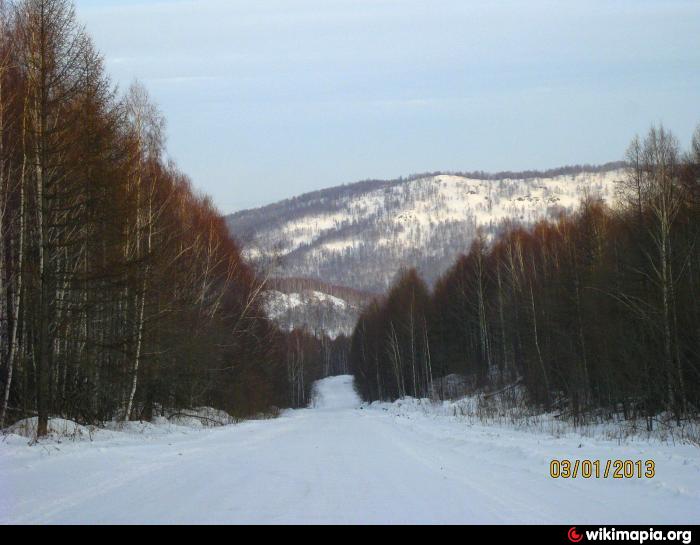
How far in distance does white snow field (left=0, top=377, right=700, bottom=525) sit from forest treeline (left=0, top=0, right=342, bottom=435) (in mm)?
4482

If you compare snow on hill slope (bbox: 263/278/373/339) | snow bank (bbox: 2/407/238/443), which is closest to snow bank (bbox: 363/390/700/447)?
snow bank (bbox: 2/407/238/443)

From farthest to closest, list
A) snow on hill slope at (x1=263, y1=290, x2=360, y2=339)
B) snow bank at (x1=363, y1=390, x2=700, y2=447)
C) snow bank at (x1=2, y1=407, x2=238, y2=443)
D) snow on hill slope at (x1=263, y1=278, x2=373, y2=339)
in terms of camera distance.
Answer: snow on hill slope at (x1=263, y1=278, x2=373, y2=339) < snow on hill slope at (x1=263, y1=290, x2=360, y2=339) < snow bank at (x1=363, y1=390, x2=700, y2=447) < snow bank at (x1=2, y1=407, x2=238, y2=443)

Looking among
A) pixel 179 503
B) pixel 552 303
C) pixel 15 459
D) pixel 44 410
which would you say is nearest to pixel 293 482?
pixel 179 503

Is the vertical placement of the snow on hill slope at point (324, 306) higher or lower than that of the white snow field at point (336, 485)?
lower

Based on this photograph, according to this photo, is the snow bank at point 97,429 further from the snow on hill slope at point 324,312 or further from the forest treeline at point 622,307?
the snow on hill slope at point 324,312

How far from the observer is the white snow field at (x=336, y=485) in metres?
6.20

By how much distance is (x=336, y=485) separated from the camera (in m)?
8.15
